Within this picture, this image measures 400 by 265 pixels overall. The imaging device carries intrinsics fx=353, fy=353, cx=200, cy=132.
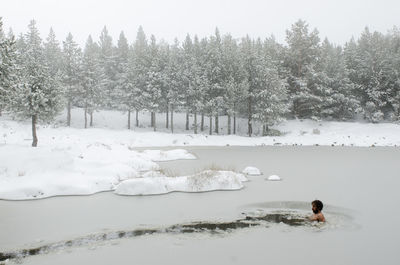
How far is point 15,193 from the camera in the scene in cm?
1595

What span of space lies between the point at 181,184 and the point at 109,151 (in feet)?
38.5

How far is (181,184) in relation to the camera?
17.6 meters

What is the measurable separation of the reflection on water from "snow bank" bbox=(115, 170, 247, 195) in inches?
153

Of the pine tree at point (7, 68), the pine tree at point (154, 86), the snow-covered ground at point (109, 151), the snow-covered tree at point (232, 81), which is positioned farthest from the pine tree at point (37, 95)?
the snow-covered tree at point (232, 81)

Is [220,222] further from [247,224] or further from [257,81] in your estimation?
[257,81]

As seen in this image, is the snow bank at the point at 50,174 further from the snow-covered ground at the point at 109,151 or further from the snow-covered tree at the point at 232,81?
the snow-covered tree at the point at 232,81

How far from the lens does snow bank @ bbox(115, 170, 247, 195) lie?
16734mm

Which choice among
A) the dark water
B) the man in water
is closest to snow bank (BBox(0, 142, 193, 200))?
the dark water

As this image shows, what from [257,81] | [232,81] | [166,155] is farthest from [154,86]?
[166,155]

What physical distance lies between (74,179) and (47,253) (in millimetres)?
9091

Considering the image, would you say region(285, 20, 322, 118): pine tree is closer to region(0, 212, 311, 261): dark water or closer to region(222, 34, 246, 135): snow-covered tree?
region(222, 34, 246, 135): snow-covered tree

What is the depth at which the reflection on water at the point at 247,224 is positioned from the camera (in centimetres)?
970

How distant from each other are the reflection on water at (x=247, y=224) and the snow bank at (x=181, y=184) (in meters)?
3.89

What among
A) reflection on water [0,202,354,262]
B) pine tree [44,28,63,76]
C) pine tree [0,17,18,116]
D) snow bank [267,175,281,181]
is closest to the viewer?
reflection on water [0,202,354,262]
